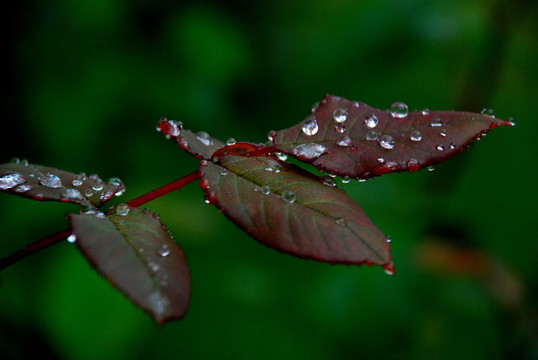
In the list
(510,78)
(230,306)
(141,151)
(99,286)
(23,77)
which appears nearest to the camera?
(99,286)

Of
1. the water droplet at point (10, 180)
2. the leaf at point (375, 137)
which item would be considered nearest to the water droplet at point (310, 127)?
the leaf at point (375, 137)

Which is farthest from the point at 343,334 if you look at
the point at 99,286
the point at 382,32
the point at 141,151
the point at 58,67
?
the point at 58,67

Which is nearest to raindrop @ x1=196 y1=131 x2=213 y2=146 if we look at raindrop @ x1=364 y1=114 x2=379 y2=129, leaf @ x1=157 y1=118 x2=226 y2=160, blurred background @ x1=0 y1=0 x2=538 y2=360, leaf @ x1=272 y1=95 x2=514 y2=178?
leaf @ x1=157 y1=118 x2=226 y2=160

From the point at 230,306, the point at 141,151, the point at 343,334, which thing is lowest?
the point at 343,334

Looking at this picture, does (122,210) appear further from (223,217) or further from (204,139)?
(223,217)

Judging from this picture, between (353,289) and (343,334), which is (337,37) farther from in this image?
(343,334)

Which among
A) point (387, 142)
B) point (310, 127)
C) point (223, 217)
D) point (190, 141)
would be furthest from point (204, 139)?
point (223, 217)
